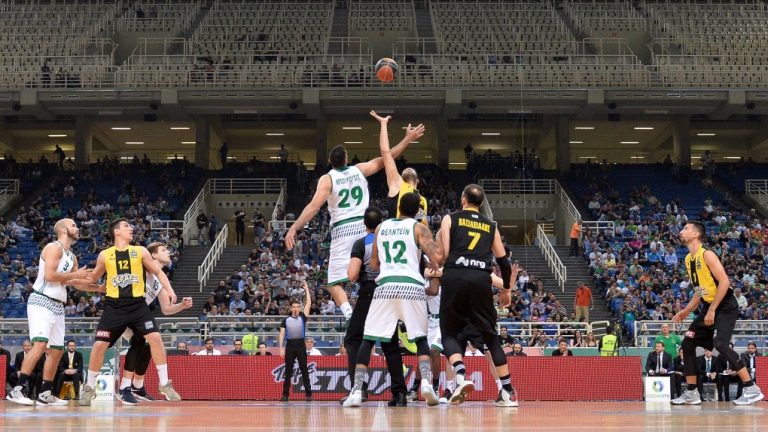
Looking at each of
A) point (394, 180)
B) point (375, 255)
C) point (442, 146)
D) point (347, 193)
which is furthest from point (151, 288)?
point (442, 146)

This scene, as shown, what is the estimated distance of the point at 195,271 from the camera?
1443 inches

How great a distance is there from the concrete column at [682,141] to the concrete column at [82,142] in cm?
2894

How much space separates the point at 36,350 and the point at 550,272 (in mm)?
26103

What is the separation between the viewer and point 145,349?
41.0 ft

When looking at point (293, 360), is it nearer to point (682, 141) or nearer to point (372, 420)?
point (372, 420)

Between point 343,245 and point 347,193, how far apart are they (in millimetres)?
619

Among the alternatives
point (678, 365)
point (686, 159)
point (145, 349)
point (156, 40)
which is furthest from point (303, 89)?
point (145, 349)

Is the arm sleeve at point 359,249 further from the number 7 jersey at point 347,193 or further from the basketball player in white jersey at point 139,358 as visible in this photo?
the basketball player in white jersey at point 139,358

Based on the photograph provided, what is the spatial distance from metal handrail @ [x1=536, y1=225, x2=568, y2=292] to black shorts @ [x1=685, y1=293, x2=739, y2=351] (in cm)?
2155

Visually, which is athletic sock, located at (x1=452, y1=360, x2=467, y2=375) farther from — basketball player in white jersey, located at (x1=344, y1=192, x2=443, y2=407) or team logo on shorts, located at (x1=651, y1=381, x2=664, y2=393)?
team logo on shorts, located at (x1=651, y1=381, x2=664, y2=393)

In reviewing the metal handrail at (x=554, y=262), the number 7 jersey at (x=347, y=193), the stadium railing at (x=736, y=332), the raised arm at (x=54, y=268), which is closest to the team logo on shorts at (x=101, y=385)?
the raised arm at (x=54, y=268)

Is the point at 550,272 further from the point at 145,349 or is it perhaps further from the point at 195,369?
the point at 145,349

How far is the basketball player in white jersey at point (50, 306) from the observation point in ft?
40.0

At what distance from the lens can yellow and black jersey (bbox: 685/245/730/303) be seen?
12.7 m
